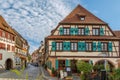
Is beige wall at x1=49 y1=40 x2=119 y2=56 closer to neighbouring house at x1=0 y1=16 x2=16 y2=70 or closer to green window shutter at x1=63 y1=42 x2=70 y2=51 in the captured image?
green window shutter at x1=63 y1=42 x2=70 y2=51

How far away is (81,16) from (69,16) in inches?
79.2

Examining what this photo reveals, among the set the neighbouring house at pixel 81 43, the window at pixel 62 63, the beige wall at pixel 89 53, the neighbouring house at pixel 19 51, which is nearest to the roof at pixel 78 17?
the neighbouring house at pixel 81 43

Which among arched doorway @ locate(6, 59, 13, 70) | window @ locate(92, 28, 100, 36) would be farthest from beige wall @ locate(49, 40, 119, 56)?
arched doorway @ locate(6, 59, 13, 70)

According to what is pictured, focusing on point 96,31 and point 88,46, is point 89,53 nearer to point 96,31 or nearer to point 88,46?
point 88,46

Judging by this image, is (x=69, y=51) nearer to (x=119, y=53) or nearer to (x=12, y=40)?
(x=119, y=53)

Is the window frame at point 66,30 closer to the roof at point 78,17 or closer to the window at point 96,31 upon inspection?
the roof at point 78,17

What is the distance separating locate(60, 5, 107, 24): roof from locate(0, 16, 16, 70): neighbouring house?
15.5 m

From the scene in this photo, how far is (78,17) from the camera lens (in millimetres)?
39594

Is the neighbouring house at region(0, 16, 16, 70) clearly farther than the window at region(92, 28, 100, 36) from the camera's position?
Yes

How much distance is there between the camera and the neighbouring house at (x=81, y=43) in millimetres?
37469

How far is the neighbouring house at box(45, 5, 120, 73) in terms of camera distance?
37.5 meters

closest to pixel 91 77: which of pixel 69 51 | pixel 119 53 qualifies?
pixel 69 51

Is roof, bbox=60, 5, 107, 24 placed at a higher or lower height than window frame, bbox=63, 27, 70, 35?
higher

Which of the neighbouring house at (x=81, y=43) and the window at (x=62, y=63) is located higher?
the neighbouring house at (x=81, y=43)
